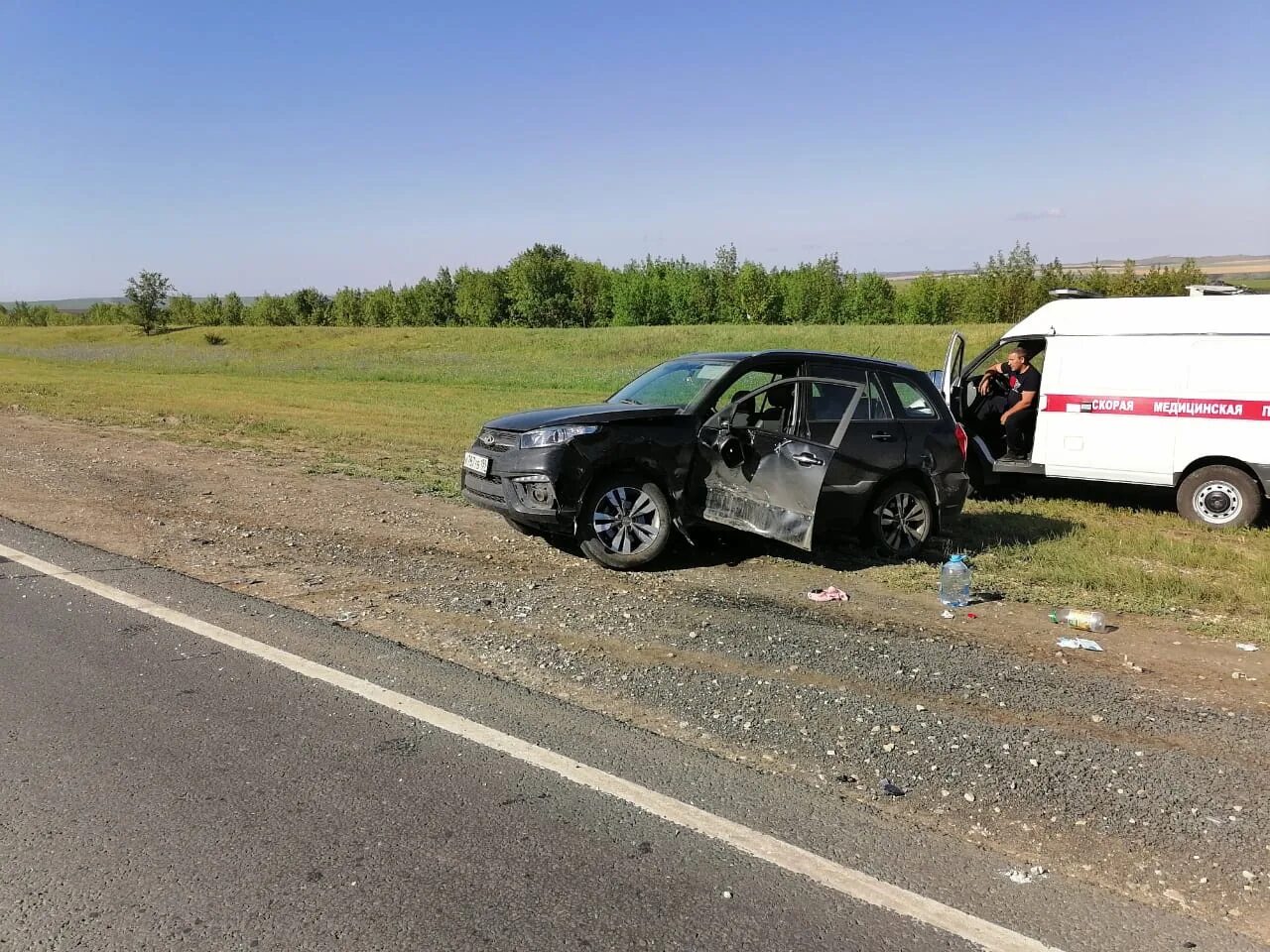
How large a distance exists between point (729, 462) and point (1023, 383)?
18.2 ft

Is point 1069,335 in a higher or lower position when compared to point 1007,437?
higher

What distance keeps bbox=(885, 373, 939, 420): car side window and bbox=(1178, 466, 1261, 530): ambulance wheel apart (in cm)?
374

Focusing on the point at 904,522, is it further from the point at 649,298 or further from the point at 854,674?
the point at 649,298

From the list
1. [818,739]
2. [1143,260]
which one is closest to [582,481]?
[818,739]

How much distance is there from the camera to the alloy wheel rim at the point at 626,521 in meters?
7.27

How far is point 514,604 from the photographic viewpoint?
20.5ft

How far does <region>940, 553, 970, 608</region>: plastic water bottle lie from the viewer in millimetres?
6637

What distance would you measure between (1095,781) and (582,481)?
417 cm

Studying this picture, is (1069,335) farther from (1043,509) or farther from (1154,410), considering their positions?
(1043,509)

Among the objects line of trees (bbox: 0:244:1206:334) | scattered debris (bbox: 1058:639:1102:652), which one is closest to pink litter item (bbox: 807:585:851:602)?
scattered debris (bbox: 1058:639:1102:652)

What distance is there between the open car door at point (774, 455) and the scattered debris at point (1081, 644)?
1878mm

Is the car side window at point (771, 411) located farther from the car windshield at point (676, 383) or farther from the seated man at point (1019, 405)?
the seated man at point (1019, 405)

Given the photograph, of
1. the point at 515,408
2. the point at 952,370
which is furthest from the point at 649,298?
the point at 952,370

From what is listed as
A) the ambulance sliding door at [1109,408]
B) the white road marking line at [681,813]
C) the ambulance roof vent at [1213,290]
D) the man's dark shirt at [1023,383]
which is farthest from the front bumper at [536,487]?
the ambulance roof vent at [1213,290]
